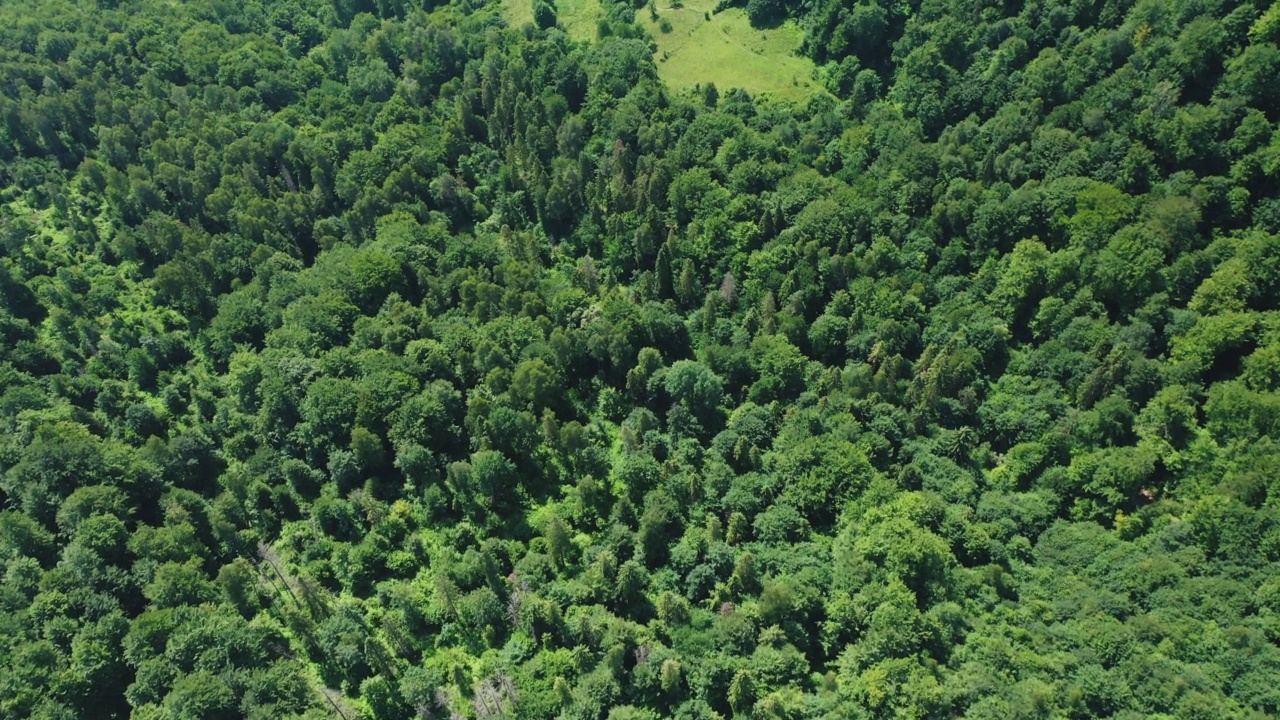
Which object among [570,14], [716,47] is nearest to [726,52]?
[716,47]

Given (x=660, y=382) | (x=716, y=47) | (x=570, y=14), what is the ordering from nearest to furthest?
(x=660, y=382) → (x=716, y=47) → (x=570, y=14)

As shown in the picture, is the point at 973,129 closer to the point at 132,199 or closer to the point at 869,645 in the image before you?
the point at 869,645

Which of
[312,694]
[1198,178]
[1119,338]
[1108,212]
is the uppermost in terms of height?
[1198,178]

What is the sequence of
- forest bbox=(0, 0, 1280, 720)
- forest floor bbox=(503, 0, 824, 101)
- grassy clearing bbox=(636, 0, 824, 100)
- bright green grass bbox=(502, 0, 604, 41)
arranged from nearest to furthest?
forest bbox=(0, 0, 1280, 720) < grassy clearing bbox=(636, 0, 824, 100) < forest floor bbox=(503, 0, 824, 101) < bright green grass bbox=(502, 0, 604, 41)

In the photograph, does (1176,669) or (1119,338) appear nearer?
(1176,669)

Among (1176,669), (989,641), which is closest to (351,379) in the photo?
(989,641)

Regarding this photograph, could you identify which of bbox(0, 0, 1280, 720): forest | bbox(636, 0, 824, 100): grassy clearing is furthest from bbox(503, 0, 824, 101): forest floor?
bbox(0, 0, 1280, 720): forest

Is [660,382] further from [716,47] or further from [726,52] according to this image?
Answer: [716,47]

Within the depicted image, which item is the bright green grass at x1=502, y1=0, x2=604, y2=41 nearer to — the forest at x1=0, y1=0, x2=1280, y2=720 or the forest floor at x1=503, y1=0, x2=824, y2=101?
the forest floor at x1=503, y1=0, x2=824, y2=101
